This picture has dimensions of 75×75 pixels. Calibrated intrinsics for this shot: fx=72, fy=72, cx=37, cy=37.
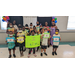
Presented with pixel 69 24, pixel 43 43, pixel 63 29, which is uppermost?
pixel 69 24

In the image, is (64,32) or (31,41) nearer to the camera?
(31,41)

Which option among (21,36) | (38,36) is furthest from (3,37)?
(38,36)

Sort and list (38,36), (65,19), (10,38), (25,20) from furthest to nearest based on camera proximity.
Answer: (65,19)
(25,20)
(38,36)
(10,38)

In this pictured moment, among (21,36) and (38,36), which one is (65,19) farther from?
(21,36)

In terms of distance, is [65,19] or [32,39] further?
[65,19]

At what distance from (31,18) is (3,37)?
238 cm

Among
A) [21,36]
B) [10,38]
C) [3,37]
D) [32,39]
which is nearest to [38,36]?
[32,39]

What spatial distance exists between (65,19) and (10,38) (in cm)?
435

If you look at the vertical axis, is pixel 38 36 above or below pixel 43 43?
above

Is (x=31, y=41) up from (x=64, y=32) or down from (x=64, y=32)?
down

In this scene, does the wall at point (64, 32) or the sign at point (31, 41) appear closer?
the sign at point (31, 41)

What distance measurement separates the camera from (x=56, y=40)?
318 centimetres

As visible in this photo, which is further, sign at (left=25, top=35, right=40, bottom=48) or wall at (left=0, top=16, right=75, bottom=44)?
wall at (left=0, top=16, right=75, bottom=44)

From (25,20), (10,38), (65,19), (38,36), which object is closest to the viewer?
(10,38)
